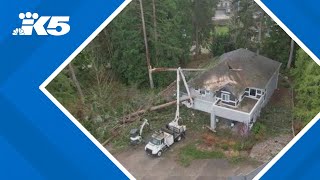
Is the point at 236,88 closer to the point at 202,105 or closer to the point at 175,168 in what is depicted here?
the point at 202,105

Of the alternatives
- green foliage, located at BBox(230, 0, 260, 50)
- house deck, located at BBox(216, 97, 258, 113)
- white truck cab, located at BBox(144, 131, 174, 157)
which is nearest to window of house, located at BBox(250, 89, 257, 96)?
house deck, located at BBox(216, 97, 258, 113)

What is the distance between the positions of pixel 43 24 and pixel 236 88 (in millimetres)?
7506

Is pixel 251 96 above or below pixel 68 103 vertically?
below

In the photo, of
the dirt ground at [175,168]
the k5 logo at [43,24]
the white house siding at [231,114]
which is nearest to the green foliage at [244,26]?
the white house siding at [231,114]

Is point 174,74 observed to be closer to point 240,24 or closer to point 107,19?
point 240,24

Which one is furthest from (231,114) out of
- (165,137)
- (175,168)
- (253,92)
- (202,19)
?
(202,19)

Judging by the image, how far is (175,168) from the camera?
978cm

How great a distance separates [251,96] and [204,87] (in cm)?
150

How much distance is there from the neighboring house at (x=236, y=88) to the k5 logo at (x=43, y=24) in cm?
714

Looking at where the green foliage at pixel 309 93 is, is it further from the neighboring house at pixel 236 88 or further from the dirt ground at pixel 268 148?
the neighboring house at pixel 236 88

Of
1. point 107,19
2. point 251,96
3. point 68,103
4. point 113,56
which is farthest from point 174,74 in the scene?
point 107,19

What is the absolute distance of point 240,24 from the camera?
15078mm

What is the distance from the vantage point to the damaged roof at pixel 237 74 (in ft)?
36.4

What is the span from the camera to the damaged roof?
11.1 m
